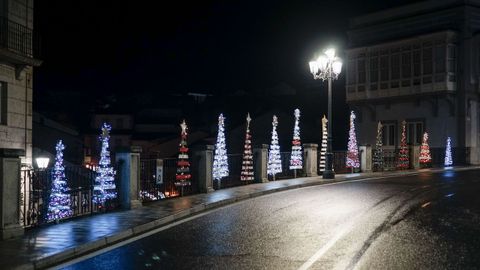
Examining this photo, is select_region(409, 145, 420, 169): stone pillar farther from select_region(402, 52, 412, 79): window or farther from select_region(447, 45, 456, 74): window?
select_region(402, 52, 412, 79): window

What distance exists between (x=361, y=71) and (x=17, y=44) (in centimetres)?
2734

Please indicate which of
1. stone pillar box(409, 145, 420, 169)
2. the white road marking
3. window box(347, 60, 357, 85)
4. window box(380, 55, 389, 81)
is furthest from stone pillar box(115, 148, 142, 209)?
window box(347, 60, 357, 85)

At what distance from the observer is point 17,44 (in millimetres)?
21922

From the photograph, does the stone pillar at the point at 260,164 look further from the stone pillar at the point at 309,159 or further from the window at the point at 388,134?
the window at the point at 388,134

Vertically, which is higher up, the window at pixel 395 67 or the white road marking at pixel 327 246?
the window at pixel 395 67

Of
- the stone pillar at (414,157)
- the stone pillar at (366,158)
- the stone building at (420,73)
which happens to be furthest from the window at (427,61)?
the stone pillar at (366,158)

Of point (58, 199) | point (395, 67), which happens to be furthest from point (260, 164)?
point (395, 67)

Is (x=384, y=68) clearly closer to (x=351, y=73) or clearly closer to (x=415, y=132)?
(x=351, y=73)

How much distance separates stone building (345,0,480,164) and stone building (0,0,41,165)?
26079 mm

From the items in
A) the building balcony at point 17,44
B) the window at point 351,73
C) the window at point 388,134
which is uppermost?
the window at point 351,73

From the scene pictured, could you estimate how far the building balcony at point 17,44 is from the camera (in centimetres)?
2100

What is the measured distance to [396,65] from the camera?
40312 mm

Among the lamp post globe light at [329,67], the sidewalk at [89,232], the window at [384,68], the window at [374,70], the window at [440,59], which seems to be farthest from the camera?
the window at [374,70]

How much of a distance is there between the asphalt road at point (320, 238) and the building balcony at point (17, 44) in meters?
11.2
